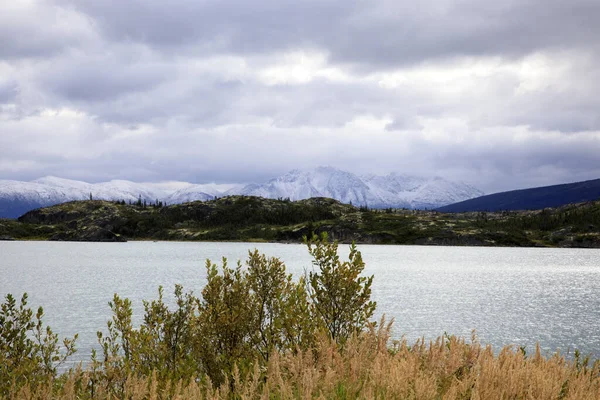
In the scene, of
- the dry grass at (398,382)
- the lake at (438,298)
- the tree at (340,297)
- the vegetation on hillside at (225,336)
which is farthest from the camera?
the lake at (438,298)

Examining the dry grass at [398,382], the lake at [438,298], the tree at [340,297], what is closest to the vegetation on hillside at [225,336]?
the tree at [340,297]

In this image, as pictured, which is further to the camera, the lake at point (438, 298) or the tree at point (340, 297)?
the lake at point (438, 298)

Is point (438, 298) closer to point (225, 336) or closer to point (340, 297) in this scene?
point (340, 297)

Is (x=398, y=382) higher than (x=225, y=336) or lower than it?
higher

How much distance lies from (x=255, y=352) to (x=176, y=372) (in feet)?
9.41

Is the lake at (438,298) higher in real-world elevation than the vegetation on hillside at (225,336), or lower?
lower

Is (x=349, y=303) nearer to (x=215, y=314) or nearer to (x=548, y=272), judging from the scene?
(x=215, y=314)

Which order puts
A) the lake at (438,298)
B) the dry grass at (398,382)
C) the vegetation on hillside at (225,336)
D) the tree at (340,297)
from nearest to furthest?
the dry grass at (398,382) < the vegetation on hillside at (225,336) < the tree at (340,297) < the lake at (438,298)

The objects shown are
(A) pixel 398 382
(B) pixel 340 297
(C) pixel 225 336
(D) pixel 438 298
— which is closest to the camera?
(A) pixel 398 382

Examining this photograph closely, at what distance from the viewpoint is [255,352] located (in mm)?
18156

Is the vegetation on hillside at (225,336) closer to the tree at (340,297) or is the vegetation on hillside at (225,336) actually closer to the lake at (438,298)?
the tree at (340,297)

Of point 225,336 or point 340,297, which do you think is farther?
point 340,297

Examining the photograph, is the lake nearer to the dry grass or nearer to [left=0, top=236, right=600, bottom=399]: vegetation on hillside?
[left=0, top=236, right=600, bottom=399]: vegetation on hillside

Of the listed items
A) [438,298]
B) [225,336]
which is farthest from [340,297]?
[438,298]
